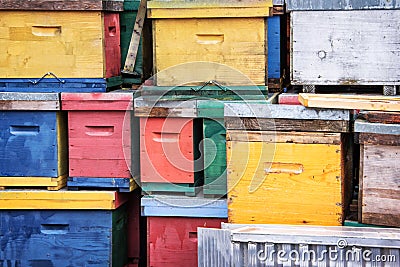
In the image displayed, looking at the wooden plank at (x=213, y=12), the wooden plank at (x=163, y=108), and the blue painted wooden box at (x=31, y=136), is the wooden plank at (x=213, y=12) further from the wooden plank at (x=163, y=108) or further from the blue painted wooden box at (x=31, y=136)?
the blue painted wooden box at (x=31, y=136)

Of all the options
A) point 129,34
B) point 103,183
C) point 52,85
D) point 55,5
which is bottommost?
point 103,183

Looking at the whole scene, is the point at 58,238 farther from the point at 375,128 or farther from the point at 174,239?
the point at 375,128

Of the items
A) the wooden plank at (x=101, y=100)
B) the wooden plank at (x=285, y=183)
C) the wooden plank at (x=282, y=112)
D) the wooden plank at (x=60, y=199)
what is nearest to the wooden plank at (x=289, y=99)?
the wooden plank at (x=282, y=112)

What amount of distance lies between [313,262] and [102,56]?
4.78 feet

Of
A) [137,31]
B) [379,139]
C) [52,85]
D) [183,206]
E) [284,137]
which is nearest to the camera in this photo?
[379,139]

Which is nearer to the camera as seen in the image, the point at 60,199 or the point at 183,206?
the point at 183,206

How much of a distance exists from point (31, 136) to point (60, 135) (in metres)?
0.14

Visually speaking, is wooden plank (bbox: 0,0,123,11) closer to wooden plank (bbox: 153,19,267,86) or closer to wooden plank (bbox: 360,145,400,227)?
Result: wooden plank (bbox: 153,19,267,86)

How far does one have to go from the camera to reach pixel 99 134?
13.4 ft

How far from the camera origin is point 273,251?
3525 millimetres

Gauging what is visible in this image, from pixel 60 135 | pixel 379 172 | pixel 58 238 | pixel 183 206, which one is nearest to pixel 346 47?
pixel 379 172

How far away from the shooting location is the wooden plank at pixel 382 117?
3.61 metres

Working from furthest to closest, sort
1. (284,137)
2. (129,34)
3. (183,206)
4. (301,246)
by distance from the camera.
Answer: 1. (129,34)
2. (183,206)
3. (284,137)
4. (301,246)

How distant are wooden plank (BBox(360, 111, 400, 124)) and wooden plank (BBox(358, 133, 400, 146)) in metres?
0.08
